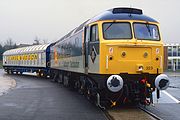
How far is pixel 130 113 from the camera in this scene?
38.6 feet

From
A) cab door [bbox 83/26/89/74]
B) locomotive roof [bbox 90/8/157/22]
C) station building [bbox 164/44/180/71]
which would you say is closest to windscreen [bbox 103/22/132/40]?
locomotive roof [bbox 90/8/157/22]

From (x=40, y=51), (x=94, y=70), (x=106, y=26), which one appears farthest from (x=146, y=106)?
(x=40, y=51)

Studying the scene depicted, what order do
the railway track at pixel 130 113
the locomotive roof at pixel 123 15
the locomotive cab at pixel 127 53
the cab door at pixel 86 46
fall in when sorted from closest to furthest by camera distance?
the railway track at pixel 130 113
the locomotive cab at pixel 127 53
the locomotive roof at pixel 123 15
the cab door at pixel 86 46

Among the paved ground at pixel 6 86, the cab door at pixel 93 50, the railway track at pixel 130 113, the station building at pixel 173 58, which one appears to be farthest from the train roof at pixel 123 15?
the station building at pixel 173 58

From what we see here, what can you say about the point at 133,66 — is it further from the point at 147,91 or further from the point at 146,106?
the point at 146,106

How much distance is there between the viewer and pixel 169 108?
1341 centimetres

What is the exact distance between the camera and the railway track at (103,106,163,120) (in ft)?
35.7

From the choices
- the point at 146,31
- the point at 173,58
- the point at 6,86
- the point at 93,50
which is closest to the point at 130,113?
the point at 93,50

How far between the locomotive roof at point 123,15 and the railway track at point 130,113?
3.30m

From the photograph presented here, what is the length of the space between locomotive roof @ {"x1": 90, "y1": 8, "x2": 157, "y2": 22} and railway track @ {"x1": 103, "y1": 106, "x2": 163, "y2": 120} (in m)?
3.30

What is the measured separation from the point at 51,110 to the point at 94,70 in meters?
2.15

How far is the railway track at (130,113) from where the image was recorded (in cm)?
1088

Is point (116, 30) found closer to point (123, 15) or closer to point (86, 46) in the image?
point (123, 15)

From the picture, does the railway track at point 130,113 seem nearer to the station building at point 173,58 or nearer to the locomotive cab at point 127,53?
the locomotive cab at point 127,53
